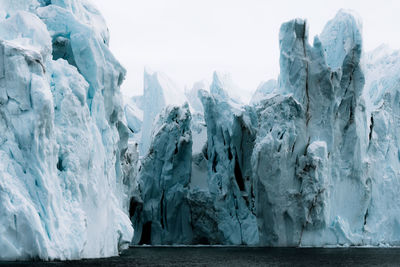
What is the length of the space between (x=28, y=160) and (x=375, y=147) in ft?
77.9

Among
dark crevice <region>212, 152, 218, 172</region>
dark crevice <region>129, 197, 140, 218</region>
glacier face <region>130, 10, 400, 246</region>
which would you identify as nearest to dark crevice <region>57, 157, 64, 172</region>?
glacier face <region>130, 10, 400, 246</region>

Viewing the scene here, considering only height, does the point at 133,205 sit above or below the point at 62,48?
below

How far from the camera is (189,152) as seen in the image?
128 feet

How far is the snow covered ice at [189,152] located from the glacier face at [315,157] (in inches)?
2.9

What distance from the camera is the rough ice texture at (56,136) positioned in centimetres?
1571

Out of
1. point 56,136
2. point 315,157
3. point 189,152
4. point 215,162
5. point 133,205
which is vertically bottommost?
point 133,205

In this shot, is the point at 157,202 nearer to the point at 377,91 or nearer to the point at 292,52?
the point at 292,52

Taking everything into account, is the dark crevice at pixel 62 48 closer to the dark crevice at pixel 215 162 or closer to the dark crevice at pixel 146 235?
the dark crevice at pixel 215 162

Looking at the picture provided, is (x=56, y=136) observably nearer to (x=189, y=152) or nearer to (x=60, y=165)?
(x=60, y=165)

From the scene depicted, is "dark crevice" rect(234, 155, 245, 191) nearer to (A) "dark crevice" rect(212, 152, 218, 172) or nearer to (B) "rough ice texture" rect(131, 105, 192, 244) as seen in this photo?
(A) "dark crevice" rect(212, 152, 218, 172)

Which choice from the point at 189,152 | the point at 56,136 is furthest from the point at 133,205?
the point at 56,136

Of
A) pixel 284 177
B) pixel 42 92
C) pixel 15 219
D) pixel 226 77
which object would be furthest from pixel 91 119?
pixel 226 77

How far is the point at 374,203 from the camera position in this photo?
33844mm

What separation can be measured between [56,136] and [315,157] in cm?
1636
